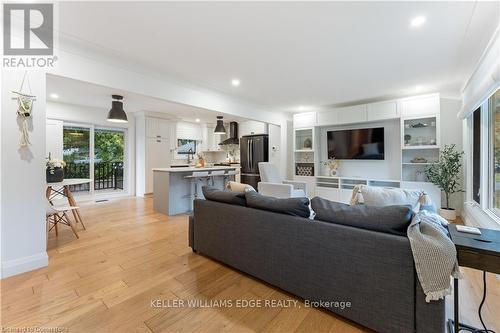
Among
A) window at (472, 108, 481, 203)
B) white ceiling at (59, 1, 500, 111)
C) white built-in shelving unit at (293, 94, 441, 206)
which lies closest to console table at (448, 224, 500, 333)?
white ceiling at (59, 1, 500, 111)

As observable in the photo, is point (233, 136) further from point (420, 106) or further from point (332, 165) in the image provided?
point (420, 106)

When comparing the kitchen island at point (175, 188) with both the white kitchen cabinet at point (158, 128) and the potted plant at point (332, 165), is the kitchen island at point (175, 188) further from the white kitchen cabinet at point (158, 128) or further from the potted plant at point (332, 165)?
the potted plant at point (332, 165)

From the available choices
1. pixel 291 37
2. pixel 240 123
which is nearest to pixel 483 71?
pixel 291 37

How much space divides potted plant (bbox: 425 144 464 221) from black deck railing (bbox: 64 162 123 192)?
24.9 feet

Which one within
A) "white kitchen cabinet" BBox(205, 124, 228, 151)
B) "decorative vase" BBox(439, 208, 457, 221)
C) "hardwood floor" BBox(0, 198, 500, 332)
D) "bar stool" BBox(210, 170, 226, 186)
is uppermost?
"white kitchen cabinet" BBox(205, 124, 228, 151)

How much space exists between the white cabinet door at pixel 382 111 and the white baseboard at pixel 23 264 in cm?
581

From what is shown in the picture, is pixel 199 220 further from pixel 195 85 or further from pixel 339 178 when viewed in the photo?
pixel 339 178

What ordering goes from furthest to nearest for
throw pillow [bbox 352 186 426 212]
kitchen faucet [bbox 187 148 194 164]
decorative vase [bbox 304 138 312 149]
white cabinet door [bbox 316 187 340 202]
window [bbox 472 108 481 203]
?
kitchen faucet [bbox 187 148 194 164]
decorative vase [bbox 304 138 312 149]
white cabinet door [bbox 316 187 340 202]
window [bbox 472 108 481 203]
throw pillow [bbox 352 186 426 212]

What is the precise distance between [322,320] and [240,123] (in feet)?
21.2

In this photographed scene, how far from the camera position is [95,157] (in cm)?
597

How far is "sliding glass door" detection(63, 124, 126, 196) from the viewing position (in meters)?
5.61

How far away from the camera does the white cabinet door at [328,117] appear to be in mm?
5465

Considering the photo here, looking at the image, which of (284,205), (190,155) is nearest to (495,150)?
(284,205)

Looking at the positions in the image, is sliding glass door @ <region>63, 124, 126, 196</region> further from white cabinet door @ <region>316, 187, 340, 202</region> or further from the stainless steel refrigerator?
white cabinet door @ <region>316, 187, 340, 202</region>
